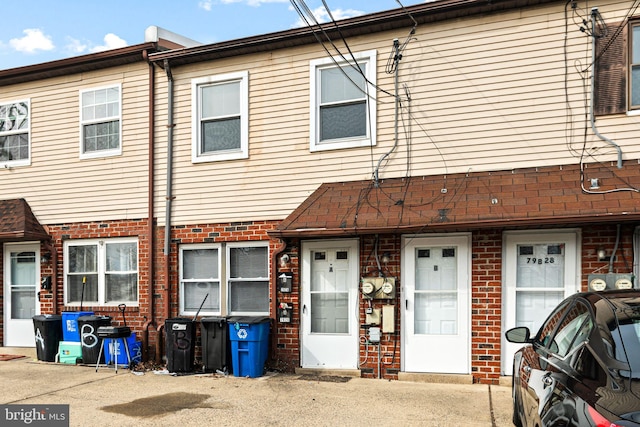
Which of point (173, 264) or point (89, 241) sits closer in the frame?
point (173, 264)

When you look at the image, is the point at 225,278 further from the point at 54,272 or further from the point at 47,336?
the point at 54,272

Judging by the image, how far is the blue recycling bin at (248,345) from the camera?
810 cm

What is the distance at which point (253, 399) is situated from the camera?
6.92m

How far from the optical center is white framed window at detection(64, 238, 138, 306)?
9.88m

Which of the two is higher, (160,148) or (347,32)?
(347,32)

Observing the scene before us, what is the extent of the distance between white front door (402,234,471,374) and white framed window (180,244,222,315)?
3262 millimetres

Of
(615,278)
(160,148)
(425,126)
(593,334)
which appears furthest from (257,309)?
(593,334)

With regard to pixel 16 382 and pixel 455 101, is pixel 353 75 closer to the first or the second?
pixel 455 101

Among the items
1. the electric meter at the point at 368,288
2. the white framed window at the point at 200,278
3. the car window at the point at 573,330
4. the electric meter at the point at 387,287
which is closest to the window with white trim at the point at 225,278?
the white framed window at the point at 200,278

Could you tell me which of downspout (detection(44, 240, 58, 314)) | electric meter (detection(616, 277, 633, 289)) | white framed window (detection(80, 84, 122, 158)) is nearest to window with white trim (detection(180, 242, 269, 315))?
white framed window (detection(80, 84, 122, 158))

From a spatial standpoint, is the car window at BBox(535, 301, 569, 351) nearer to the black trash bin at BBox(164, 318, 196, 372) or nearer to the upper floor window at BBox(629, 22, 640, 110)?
the upper floor window at BBox(629, 22, 640, 110)

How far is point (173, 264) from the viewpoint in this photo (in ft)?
31.2

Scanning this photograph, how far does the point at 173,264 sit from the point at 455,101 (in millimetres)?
5390

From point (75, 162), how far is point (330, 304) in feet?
18.5
